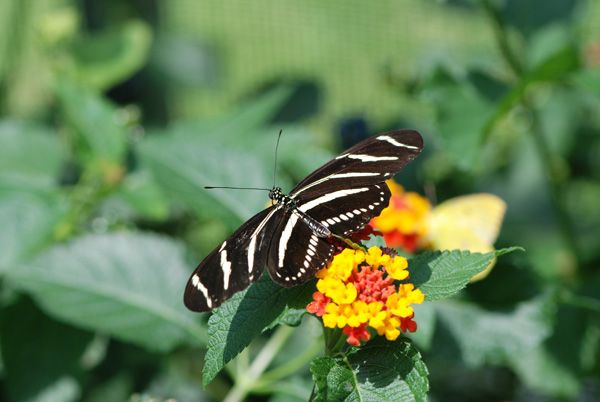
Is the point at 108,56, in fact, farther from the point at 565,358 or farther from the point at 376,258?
the point at 565,358

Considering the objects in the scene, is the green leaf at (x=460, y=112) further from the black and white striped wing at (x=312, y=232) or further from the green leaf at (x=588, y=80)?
the black and white striped wing at (x=312, y=232)

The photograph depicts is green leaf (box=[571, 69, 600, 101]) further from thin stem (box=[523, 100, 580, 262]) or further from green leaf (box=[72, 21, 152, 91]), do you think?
green leaf (box=[72, 21, 152, 91])

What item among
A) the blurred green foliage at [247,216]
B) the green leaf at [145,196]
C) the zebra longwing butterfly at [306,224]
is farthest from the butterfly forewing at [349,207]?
the green leaf at [145,196]

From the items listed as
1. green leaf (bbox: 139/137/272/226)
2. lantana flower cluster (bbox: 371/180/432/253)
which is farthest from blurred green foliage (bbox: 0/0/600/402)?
lantana flower cluster (bbox: 371/180/432/253)

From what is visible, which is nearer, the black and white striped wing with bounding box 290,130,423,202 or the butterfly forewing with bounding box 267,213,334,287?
the butterfly forewing with bounding box 267,213,334,287

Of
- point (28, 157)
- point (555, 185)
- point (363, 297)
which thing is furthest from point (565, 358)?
point (28, 157)

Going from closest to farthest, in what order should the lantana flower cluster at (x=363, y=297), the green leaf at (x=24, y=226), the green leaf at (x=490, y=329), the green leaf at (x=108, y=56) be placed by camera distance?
the lantana flower cluster at (x=363, y=297) → the green leaf at (x=490, y=329) → the green leaf at (x=24, y=226) → the green leaf at (x=108, y=56)
